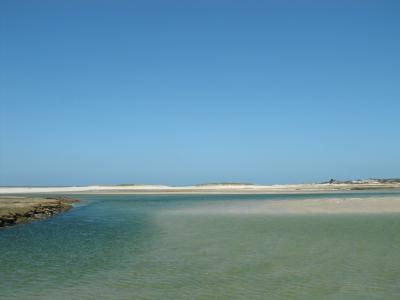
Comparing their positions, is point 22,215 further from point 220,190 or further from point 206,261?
point 220,190

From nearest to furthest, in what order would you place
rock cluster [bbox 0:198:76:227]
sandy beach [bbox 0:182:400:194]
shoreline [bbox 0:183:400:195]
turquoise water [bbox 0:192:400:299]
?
turquoise water [bbox 0:192:400:299] → rock cluster [bbox 0:198:76:227] → shoreline [bbox 0:183:400:195] → sandy beach [bbox 0:182:400:194]

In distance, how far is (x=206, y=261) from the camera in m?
16.8

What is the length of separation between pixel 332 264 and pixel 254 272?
3.06 m

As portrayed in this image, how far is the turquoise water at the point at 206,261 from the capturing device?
12.8 meters

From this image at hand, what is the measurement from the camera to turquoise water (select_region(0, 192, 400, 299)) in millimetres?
12820

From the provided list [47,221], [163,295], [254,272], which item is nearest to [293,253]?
[254,272]

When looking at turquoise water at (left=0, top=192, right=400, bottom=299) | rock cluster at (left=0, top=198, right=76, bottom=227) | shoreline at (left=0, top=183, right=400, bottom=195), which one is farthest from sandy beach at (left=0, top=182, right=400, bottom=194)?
turquoise water at (left=0, top=192, right=400, bottom=299)

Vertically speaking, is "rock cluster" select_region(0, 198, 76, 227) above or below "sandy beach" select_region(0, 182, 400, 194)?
below

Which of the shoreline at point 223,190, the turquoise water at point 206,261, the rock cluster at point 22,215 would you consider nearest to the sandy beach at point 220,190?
the shoreline at point 223,190

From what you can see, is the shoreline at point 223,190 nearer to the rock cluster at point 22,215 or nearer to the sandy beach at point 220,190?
the sandy beach at point 220,190

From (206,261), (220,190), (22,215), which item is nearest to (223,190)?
(220,190)

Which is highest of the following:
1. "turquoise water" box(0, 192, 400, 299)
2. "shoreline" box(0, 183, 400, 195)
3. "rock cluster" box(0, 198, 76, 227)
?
"shoreline" box(0, 183, 400, 195)

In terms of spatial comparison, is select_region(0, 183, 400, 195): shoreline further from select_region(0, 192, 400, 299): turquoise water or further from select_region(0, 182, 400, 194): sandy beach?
select_region(0, 192, 400, 299): turquoise water

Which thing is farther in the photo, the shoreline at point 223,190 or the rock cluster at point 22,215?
the shoreline at point 223,190
